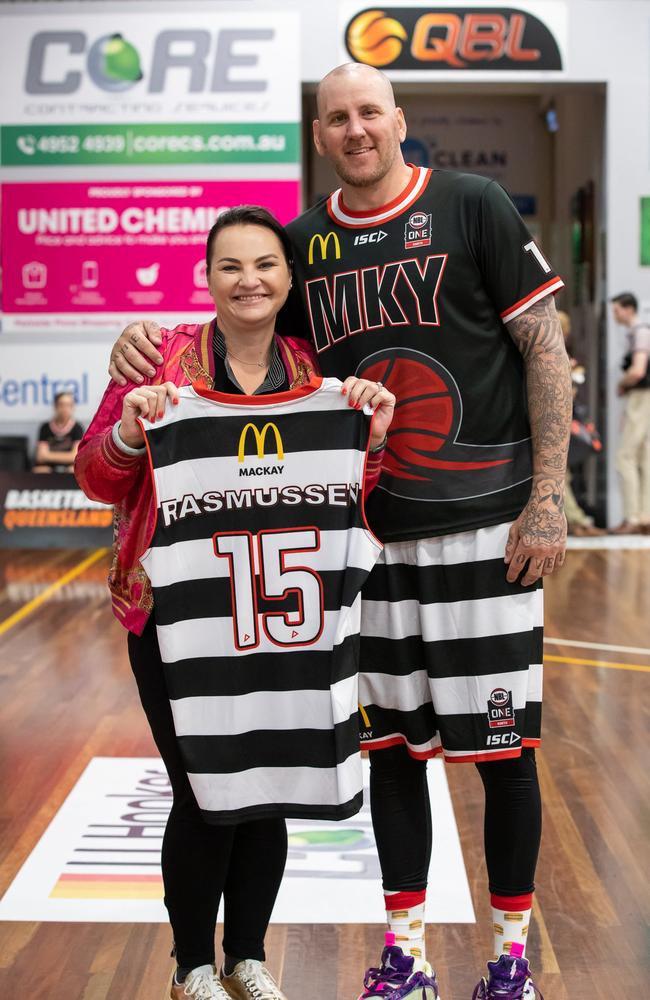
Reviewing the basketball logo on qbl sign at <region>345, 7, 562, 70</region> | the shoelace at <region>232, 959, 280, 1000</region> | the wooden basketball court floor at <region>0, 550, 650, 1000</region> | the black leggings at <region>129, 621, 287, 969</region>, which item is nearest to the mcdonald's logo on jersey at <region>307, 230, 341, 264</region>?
the black leggings at <region>129, 621, 287, 969</region>

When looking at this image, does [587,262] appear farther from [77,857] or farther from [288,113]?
[77,857]

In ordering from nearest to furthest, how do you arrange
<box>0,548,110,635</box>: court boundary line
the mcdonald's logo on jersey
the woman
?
the woman, the mcdonald's logo on jersey, <box>0,548,110,635</box>: court boundary line

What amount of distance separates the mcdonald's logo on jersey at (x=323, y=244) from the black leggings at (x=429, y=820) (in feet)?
2.93

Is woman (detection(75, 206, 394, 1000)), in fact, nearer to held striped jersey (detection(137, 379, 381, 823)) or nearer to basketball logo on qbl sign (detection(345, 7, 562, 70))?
held striped jersey (detection(137, 379, 381, 823))

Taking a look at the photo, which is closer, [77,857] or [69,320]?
[77,857]

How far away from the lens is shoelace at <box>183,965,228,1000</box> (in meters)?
2.04

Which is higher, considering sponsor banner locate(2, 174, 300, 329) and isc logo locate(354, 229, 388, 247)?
sponsor banner locate(2, 174, 300, 329)

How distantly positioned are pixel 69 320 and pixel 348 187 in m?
6.72

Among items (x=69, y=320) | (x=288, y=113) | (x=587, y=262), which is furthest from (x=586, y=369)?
(x=69, y=320)

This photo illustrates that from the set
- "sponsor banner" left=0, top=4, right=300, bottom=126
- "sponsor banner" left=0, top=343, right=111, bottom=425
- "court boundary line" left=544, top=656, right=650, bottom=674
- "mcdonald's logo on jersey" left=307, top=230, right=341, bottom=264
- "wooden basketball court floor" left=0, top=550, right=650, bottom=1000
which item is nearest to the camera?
"mcdonald's logo on jersey" left=307, top=230, right=341, bottom=264

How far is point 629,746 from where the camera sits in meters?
3.80

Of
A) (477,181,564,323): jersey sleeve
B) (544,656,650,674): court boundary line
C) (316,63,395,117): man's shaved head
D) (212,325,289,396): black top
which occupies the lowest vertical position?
(544,656,650,674): court boundary line

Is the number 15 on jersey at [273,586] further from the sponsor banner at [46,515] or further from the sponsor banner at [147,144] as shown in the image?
the sponsor banner at [147,144]

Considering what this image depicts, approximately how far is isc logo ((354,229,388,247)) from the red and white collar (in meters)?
0.02
